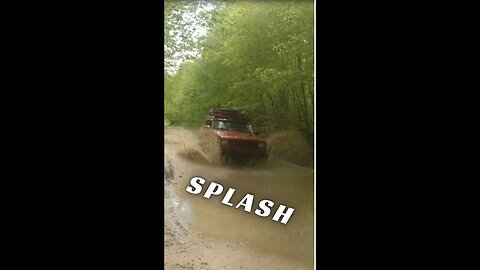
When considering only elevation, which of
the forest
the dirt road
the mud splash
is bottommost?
the dirt road

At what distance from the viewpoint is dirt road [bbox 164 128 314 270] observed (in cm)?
320

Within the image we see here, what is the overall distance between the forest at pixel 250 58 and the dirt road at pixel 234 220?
29 centimetres

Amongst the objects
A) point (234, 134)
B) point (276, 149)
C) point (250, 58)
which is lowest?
point (276, 149)

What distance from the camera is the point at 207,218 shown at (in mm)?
3230

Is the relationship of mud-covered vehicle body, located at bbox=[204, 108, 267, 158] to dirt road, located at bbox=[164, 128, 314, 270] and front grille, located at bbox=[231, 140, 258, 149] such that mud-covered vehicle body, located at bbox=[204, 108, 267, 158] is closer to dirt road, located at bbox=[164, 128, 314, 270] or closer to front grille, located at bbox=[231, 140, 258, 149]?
front grille, located at bbox=[231, 140, 258, 149]

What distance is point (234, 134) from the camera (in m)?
3.30

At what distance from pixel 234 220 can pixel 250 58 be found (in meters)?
1.15

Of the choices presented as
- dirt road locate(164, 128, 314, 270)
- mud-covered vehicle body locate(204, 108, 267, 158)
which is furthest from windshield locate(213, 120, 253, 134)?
dirt road locate(164, 128, 314, 270)

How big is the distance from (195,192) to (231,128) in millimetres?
512

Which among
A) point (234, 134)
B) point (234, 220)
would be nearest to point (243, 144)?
point (234, 134)

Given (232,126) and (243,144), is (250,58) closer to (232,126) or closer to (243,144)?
(232,126)

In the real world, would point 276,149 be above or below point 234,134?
below

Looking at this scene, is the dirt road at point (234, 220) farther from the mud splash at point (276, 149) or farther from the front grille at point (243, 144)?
the front grille at point (243, 144)

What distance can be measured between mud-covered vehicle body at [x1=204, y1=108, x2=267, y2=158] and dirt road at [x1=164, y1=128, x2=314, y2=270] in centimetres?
11
